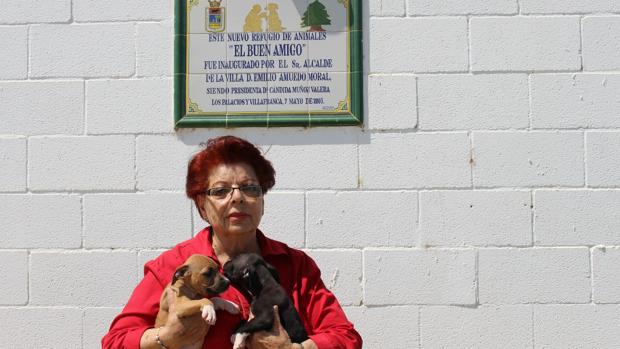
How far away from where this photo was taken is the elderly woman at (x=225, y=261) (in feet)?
9.55

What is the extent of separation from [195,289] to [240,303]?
213 millimetres

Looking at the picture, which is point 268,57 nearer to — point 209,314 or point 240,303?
point 240,303

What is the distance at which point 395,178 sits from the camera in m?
4.26

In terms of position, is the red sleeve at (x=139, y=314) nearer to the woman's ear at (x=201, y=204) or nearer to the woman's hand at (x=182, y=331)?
the woman's hand at (x=182, y=331)

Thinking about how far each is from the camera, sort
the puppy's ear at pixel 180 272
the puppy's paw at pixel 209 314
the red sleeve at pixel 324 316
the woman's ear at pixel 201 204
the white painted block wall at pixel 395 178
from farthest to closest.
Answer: the white painted block wall at pixel 395 178 → the woman's ear at pixel 201 204 → the red sleeve at pixel 324 316 → the puppy's ear at pixel 180 272 → the puppy's paw at pixel 209 314

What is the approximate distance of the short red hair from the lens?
3113mm

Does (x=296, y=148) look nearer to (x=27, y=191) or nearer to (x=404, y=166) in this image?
(x=404, y=166)

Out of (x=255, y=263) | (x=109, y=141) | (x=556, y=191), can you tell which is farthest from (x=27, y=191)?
(x=556, y=191)

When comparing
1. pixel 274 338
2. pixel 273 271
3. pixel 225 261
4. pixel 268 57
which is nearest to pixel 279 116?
pixel 268 57

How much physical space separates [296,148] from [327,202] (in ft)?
1.06

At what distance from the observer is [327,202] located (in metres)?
4.26

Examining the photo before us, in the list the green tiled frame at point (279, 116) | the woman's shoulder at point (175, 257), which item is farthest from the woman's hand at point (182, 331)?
the green tiled frame at point (279, 116)

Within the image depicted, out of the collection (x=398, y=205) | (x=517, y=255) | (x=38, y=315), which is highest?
(x=398, y=205)

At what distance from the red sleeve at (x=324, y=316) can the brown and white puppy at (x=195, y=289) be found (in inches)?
11.2
